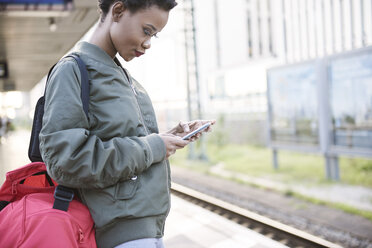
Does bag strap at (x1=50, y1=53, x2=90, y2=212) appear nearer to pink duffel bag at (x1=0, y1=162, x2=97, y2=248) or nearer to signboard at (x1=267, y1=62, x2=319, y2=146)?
pink duffel bag at (x1=0, y1=162, x2=97, y2=248)

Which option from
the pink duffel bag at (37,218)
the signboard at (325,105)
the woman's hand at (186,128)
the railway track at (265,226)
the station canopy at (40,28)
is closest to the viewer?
the pink duffel bag at (37,218)

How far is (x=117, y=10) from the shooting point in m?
1.16

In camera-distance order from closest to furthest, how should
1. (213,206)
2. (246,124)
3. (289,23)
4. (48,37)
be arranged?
(213,206)
(48,37)
(246,124)
(289,23)

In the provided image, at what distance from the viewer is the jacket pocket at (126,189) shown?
3.53 feet

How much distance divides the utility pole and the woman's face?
39.4ft

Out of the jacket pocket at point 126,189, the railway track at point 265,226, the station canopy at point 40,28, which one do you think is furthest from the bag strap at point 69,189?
the station canopy at point 40,28

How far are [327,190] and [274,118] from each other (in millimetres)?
3129

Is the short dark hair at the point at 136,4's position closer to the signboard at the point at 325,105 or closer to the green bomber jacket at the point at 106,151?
the green bomber jacket at the point at 106,151

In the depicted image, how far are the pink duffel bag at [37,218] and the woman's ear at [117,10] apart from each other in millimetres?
540

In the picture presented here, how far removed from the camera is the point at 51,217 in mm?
997

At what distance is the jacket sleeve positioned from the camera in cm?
99

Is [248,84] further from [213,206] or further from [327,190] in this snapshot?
[213,206]

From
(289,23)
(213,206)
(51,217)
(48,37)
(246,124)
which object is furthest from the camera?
(289,23)

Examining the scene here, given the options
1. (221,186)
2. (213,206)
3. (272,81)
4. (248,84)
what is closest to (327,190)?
(221,186)
